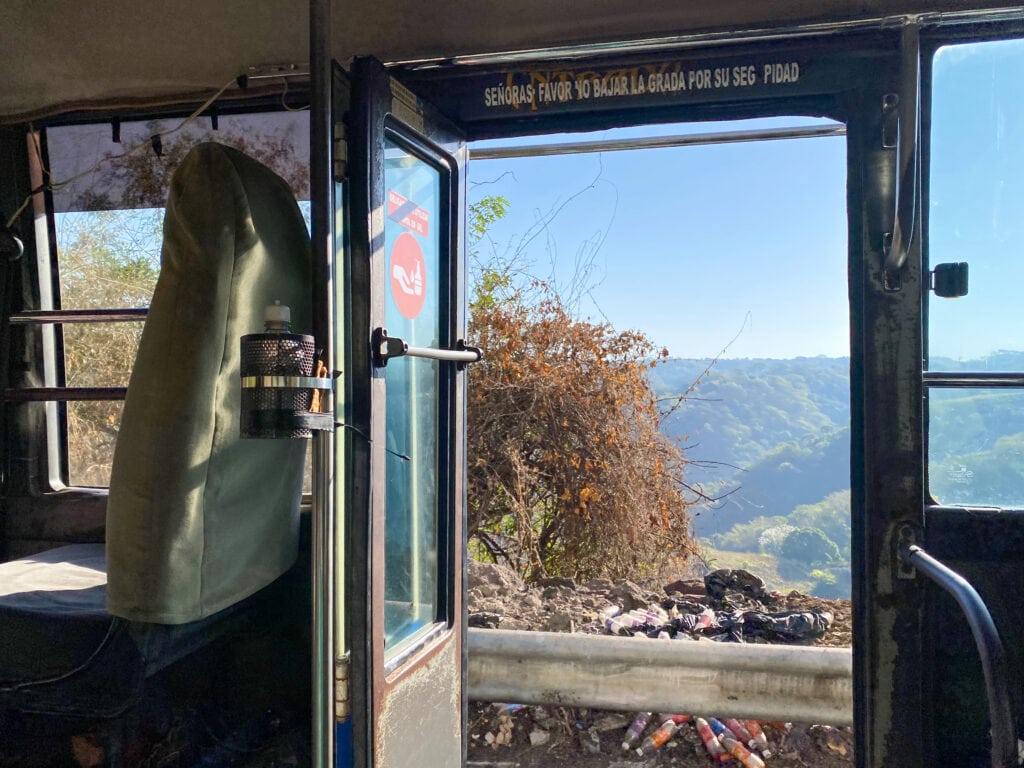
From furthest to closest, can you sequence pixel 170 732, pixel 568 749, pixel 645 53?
pixel 568 749 → pixel 170 732 → pixel 645 53

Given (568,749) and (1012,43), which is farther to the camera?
(568,749)

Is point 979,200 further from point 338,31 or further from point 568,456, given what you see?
point 568,456

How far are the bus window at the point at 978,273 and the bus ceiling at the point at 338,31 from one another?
0.23m

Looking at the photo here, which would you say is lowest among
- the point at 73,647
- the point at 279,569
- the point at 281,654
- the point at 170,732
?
the point at 170,732

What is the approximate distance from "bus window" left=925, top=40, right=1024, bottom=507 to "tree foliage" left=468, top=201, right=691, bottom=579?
380cm

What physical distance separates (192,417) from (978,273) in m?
1.96

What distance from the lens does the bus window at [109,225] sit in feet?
9.04

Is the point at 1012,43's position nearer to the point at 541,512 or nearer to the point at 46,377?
the point at 46,377

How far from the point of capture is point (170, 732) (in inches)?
94.5

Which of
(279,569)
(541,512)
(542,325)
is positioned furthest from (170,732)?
(542,325)

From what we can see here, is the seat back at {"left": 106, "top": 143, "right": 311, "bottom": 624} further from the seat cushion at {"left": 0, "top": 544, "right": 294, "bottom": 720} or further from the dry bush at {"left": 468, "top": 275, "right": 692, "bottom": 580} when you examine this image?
the dry bush at {"left": 468, "top": 275, "right": 692, "bottom": 580}

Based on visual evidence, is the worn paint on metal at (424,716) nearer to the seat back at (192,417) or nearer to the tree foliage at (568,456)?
the seat back at (192,417)

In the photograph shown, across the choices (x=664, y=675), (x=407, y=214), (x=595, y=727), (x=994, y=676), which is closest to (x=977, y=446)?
(x=994, y=676)

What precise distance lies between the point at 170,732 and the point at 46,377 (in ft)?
4.74
